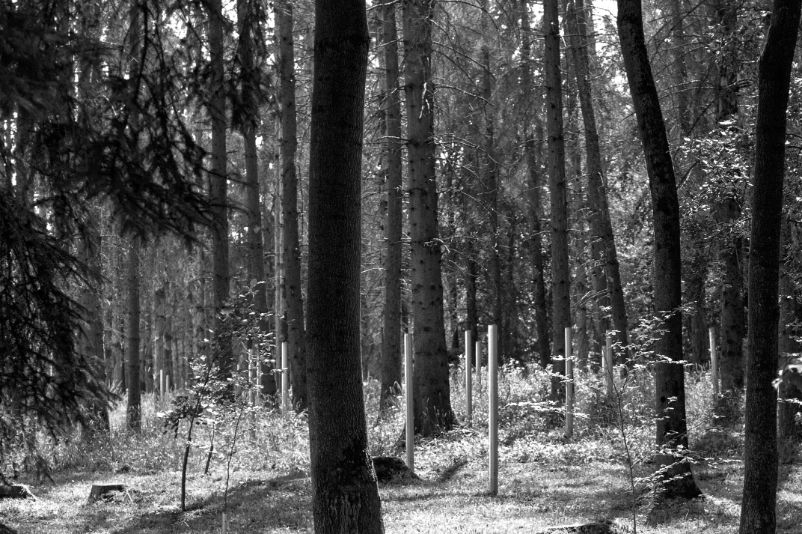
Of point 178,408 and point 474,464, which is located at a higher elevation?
point 178,408

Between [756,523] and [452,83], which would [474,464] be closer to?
[756,523]

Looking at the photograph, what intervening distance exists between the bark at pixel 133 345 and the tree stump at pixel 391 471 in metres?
8.67

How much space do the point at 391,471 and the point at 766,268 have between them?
6.03 meters

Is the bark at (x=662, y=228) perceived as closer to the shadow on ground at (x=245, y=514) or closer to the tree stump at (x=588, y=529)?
the tree stump at (x=588, y=529)

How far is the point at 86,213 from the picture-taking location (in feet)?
25.2

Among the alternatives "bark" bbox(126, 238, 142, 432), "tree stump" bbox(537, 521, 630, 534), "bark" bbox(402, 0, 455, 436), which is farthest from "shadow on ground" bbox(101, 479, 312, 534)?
"bark" bbox(126, 238, 142, 432)

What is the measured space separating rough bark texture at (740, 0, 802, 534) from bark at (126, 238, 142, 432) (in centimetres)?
1420

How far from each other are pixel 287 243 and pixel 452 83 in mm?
4710

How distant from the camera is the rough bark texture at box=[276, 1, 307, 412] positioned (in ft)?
58.4

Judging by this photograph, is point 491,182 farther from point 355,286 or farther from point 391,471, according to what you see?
point 355,286

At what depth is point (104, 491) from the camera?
11.5 metres

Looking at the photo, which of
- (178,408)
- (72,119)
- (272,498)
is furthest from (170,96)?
(272,498)

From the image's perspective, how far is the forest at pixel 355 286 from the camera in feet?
21.1

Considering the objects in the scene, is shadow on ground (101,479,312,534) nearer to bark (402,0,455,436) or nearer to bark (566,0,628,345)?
bark (402,0,455,436)
